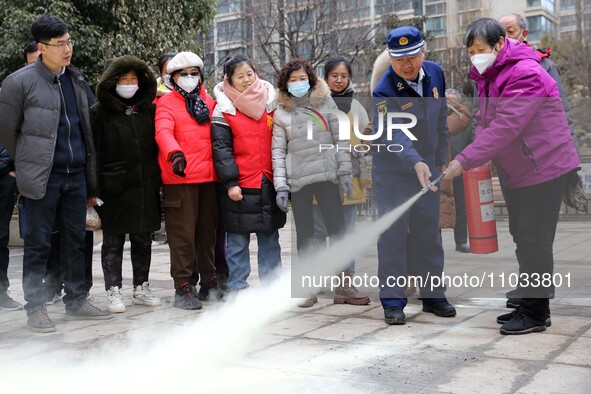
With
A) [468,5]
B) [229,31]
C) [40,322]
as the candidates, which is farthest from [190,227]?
[468,5]

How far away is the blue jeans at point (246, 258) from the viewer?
607 centimetres

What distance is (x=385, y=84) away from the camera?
17.0 feet

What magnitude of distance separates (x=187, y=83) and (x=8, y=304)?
2.37 m

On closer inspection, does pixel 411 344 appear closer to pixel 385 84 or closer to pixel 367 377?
pixel 367 377

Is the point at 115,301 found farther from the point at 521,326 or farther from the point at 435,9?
the point at 435,9

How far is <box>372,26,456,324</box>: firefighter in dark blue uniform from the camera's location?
5078 millimetres

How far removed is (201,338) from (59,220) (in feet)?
5.26

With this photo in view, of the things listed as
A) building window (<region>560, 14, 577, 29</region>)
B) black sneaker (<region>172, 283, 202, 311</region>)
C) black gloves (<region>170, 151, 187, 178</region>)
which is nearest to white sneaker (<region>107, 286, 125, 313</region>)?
black sneaker (<region>172, 283, 202, 311</region>)

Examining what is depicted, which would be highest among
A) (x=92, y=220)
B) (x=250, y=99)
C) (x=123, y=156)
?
(x=250, y=99)

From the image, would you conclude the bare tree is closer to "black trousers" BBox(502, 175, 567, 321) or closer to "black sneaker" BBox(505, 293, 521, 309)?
"black sneaker" BBox(505, 293, 521, 309)

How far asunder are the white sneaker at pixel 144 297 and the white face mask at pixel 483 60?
316 centimetres

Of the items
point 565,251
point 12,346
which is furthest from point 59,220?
point 565,251

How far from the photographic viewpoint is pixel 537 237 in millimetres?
4738

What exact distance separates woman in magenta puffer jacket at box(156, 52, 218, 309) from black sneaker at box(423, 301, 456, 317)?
1819 millimetres
